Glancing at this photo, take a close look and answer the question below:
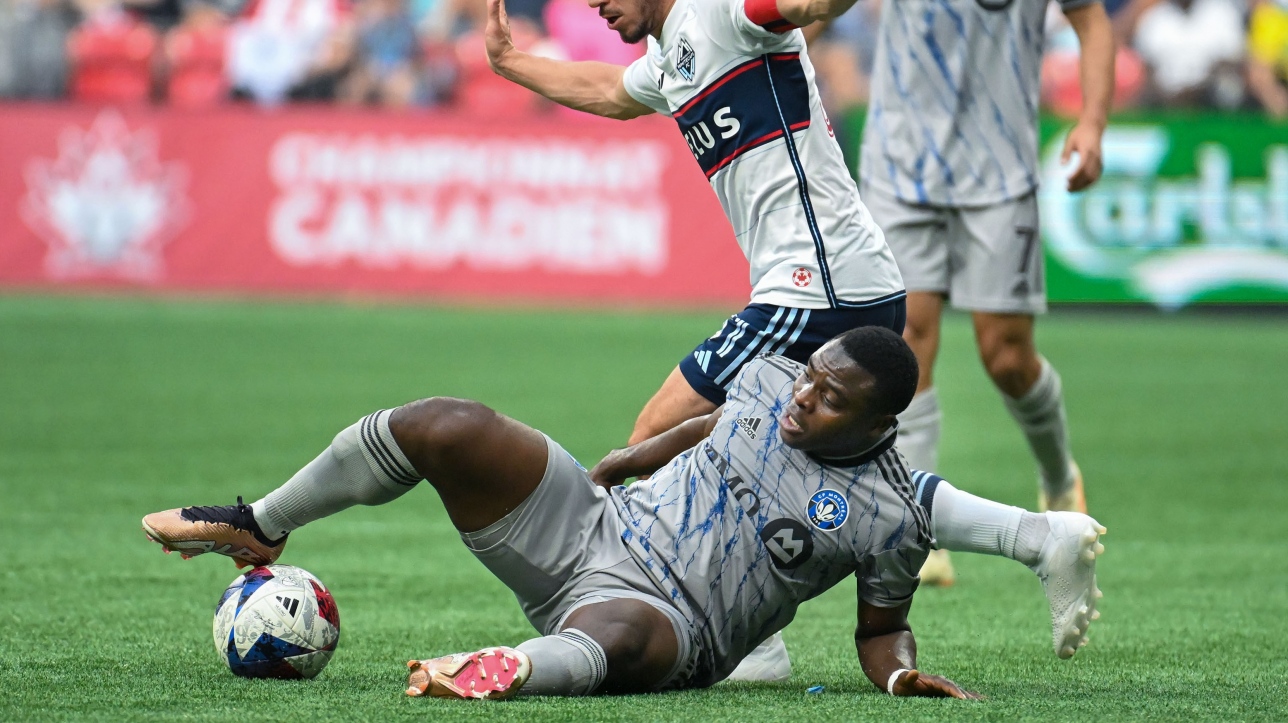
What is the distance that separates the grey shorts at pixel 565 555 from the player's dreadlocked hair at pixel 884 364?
72 centimetres

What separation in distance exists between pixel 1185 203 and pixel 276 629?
13154 millimetres

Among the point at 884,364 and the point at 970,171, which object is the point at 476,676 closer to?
the point at 884,364

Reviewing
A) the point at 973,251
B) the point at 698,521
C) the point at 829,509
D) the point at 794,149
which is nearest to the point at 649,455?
the point at 698,521

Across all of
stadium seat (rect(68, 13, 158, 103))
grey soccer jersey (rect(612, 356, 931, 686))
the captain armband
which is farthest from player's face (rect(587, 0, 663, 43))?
stadium seat (rect(68, 13, 158, 103))

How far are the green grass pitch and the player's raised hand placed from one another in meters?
1.78

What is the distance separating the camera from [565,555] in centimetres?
438

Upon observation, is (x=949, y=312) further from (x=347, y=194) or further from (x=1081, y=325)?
(x=347, y=194)

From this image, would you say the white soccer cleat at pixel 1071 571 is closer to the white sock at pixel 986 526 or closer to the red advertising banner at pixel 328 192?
the white sock at pixel 986 526

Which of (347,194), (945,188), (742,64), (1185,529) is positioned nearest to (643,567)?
(742,64)

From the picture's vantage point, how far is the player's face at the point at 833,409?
13.6ft

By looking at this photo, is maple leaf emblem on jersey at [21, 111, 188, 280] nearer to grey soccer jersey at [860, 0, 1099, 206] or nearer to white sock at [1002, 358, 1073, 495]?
grey soccer jersey at [860, 0, 1099, 206]

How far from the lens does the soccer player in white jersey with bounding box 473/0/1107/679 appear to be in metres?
4.92

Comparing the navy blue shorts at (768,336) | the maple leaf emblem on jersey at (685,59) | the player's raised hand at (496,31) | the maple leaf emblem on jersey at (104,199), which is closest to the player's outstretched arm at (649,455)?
the navy blue shorts at (768,336)

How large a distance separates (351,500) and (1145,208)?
1279 centimetres
